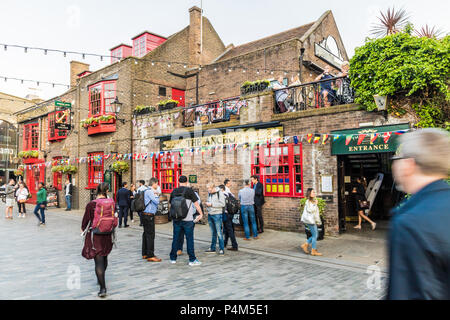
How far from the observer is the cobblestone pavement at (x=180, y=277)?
16.4ft

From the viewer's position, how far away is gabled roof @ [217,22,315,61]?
54.1 ft

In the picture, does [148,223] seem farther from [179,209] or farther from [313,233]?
[313,233]

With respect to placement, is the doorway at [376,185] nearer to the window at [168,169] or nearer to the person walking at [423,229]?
the window at [168,169]

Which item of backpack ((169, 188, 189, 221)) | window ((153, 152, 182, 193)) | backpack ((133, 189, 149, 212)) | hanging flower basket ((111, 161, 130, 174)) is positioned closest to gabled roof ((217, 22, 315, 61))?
window ((153, 152, 182, 193))

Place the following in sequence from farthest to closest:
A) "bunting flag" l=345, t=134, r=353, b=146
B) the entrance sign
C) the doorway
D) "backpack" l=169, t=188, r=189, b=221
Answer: the doorway
"bunting flag" l=345, t=134, r=353, b=146
the entrance sign
"backpack" l=169, t=188, r=189, b=221

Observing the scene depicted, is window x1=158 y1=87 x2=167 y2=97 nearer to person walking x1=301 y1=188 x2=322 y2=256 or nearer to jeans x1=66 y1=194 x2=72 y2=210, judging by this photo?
jeans x1=66 y1=194 x2=72 y2=210

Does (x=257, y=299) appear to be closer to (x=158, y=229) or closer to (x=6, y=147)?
(x=158, y=229)

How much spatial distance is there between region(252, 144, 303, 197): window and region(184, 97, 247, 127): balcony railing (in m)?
1.95

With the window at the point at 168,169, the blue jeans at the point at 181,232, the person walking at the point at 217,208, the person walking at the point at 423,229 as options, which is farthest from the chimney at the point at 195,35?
the person walking at the point at 423,229

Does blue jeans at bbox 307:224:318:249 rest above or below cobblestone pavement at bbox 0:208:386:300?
above

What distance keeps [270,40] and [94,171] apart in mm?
12763

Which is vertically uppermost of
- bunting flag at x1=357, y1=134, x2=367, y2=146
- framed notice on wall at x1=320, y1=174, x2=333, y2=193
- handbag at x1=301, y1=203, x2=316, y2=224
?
bunting flag at x1=357, y1=134, x2=367, y2=146
